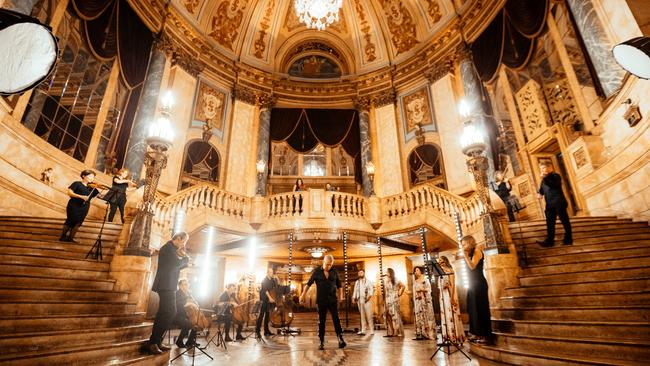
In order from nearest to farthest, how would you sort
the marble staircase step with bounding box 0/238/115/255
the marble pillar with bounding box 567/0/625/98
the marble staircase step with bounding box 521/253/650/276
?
the marble staircase step with bounding box 521/253/650/276 < the marble staircase step with bounding box 0/238/115/255 < the marble pillar with bounding box 567/0/625/98

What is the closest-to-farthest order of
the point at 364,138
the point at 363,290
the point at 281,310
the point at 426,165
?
the point at 363,290 < the point at 281,310 < the point at 426,165 < the point at 364,138

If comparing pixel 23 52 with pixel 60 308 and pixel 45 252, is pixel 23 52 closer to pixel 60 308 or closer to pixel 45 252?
pixel 60 308

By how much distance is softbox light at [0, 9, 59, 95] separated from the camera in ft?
4.32

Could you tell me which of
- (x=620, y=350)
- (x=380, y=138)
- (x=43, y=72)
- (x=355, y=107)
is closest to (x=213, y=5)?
(x=355, y=107)

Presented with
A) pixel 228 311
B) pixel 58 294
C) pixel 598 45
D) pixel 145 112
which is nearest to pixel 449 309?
pixel 228 311

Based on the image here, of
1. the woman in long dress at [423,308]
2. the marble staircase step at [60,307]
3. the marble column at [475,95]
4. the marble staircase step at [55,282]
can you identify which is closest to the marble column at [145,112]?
the marble staircase step at [55,282]

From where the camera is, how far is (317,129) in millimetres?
13594

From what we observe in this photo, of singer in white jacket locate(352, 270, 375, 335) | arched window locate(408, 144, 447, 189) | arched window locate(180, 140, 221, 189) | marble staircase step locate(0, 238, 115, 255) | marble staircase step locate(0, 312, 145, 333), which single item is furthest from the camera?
A: arched window locate(408, 144, 447, 189)

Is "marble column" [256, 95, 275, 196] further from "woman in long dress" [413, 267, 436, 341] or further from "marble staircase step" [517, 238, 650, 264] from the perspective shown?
"marble staircase step" [517, 238, 650, 264]

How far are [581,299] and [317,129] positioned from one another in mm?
11205

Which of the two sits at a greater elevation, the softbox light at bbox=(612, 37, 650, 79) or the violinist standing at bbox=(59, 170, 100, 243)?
the softbox light at bbox=(612, 37, 650, 79)

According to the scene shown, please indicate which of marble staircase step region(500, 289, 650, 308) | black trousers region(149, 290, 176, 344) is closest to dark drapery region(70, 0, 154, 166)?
black trousers region(149, 290, 176, 344)

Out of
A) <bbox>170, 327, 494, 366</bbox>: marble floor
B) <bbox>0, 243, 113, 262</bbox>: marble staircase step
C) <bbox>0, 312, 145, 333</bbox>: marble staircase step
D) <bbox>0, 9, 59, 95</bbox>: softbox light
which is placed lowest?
<bbox>170, 327, 494, 366</bbox>: marble floor

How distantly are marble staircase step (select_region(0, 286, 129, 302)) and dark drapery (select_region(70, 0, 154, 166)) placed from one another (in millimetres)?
5872
